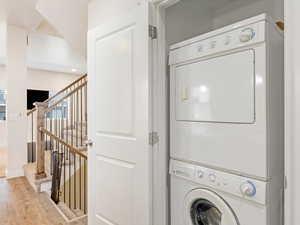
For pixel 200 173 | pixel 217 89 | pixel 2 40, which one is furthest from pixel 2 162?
pixel 217 89

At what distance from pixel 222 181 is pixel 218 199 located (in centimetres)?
12

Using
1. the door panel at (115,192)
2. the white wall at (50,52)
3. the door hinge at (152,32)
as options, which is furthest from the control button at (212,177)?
the white wall at (50,52)

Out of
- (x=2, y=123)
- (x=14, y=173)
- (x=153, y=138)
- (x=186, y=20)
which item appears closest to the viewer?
(x=153, y=138)

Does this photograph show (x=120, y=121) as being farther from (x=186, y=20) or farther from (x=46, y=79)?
(x=46, y=79)

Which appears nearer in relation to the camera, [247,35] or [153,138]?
[247,35]

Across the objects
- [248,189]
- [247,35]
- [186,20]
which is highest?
[186,20]

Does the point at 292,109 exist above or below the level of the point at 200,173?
above

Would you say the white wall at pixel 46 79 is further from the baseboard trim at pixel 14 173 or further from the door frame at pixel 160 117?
the door frame at pixel 160 117

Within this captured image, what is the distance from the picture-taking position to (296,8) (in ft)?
2.76

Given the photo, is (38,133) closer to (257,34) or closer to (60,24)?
(60,24)

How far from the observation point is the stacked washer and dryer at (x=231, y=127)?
111 centimetres

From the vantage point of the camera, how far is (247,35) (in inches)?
45.9

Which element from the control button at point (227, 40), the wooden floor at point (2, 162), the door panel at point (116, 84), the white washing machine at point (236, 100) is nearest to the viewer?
the white washing machine at point (236, 100)

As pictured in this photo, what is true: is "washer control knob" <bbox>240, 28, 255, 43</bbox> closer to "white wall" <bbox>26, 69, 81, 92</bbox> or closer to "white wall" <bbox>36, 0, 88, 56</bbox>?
"white wall" <bbox>36, 0, 88, 56</bbox>
